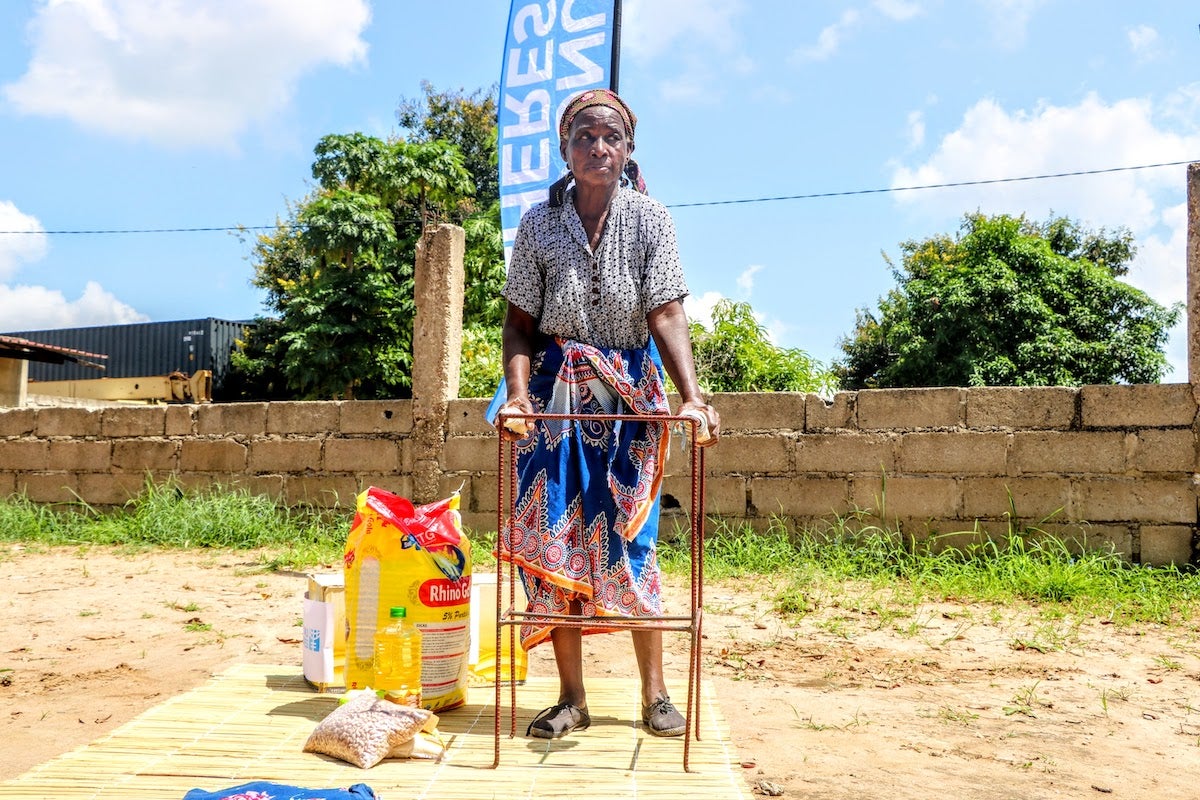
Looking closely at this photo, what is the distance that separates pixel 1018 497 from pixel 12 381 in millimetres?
17029

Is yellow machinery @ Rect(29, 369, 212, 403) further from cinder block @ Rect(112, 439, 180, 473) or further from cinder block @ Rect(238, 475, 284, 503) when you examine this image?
cinder block @ Rect(238, 475, 284, 503)

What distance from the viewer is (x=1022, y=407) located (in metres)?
5.68

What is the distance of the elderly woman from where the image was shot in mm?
2811

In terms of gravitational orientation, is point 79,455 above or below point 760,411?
below

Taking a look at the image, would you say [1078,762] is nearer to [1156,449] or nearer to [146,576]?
[1156,449]

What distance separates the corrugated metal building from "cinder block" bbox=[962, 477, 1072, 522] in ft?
71.6

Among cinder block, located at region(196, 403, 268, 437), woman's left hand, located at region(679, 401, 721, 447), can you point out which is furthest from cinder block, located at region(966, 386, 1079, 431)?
cinder block, located at region(196, 403, 268, 437)

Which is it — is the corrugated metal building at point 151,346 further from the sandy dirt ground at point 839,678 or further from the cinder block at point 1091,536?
the cinder block at point 1091,536

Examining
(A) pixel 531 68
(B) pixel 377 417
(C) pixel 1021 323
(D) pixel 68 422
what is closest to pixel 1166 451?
(A) pixel 531 68

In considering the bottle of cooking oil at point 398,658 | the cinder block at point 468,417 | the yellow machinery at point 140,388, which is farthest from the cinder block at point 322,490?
the yellow machinery at point 140,388

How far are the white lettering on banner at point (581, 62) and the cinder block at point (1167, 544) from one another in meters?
4.30

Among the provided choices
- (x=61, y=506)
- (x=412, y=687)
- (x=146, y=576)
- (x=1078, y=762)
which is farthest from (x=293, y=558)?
(x=1078, y=762)

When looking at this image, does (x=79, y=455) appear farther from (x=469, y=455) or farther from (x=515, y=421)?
(x=515, y=421)

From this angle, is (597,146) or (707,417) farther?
(597,146)
